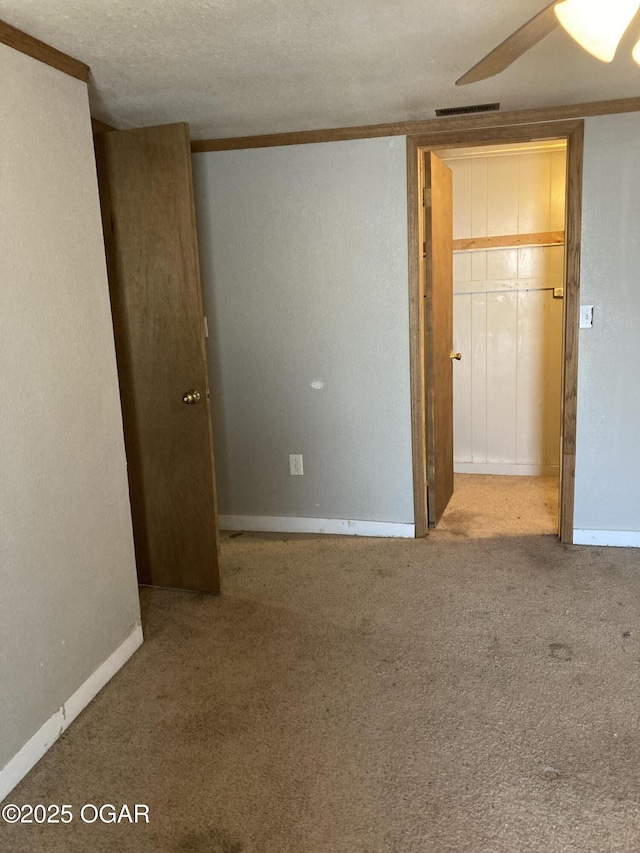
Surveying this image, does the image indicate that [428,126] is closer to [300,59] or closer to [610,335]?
[300,59]

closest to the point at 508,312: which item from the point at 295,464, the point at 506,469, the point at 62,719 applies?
the point at 506,469

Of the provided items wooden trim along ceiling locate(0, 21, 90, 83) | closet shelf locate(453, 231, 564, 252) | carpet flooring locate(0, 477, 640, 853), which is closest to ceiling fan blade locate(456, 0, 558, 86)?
wooden trim along ceiling locate(0, 21, 90, 83)

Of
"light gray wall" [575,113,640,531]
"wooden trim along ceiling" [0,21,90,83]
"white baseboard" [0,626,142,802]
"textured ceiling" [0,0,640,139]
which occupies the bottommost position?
"white baseboard" [0,626,142,802]

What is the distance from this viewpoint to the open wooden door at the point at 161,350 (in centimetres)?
257

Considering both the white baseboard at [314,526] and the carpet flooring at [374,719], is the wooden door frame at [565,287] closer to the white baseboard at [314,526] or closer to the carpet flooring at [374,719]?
the white baseboard at [314,526]

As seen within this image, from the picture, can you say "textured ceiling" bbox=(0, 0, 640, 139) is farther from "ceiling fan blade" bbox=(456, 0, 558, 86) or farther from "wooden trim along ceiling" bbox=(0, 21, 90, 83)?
"ceiling fan blade" bbox=(456, 0, 558, 86)

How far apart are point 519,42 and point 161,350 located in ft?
5.86

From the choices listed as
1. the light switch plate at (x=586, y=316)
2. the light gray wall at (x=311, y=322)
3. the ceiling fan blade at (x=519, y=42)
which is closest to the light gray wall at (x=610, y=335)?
the light switch plate at (x=586, y=316)

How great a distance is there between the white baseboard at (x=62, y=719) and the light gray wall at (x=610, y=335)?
7.41ft

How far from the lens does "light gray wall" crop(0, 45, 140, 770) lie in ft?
5.82

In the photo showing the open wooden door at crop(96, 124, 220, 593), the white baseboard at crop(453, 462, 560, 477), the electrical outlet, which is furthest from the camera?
the white baseboard at crop(453, 462, 560, 477)

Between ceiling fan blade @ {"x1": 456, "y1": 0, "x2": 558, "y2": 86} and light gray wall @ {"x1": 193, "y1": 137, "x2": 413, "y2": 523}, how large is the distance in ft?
5.03

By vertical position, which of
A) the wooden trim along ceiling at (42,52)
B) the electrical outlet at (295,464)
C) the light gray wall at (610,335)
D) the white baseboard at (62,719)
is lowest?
the white baseboard at (62,719)

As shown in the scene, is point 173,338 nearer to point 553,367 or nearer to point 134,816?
point 134,816
